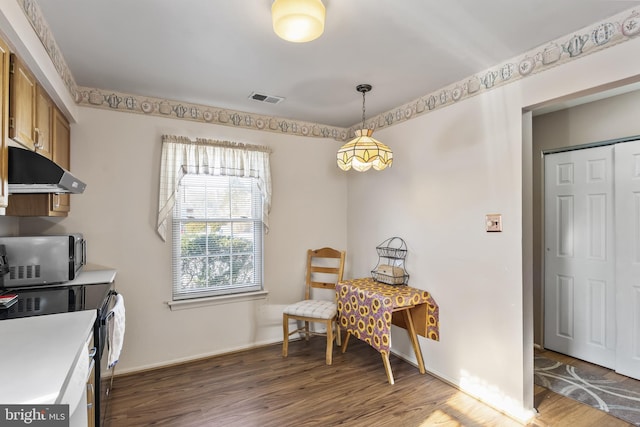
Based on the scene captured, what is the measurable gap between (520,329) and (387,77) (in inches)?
83.0

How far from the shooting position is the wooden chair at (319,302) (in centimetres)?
322

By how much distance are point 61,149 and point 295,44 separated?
195 cm

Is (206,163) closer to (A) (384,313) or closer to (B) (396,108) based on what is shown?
(B) (396,108)

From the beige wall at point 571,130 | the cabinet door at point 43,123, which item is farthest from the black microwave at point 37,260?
the beige wall at point 571,130

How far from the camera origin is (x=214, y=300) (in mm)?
3307

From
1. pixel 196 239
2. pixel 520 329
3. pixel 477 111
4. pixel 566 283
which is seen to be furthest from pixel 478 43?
pixel 196 239

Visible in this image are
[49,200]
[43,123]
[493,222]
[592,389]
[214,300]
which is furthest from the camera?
[214,300]

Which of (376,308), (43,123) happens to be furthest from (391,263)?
(43,123)

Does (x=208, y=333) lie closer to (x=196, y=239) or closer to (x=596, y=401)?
(x=196, y=239)

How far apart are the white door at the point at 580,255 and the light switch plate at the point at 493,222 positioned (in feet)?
4.64

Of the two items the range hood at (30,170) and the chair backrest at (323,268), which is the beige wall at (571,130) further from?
the range hood at (30,170)

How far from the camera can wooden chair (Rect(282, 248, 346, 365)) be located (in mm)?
3223

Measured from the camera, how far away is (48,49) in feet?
6.47

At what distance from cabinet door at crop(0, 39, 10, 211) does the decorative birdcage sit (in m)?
2.76
